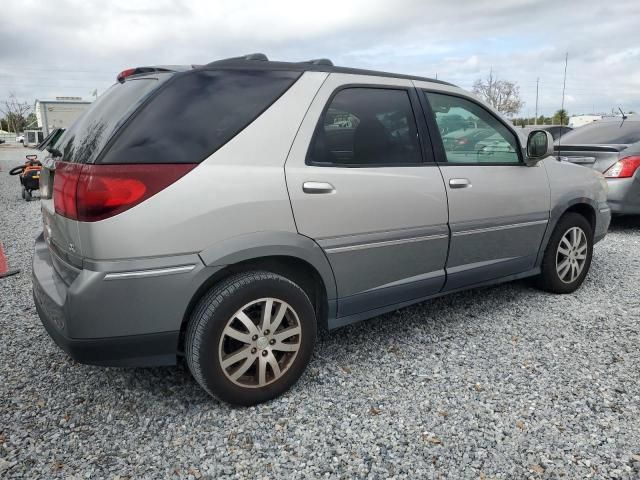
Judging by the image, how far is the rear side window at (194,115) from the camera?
2.23m

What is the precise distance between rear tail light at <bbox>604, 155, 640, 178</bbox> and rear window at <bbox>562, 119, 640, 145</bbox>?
1.35ft

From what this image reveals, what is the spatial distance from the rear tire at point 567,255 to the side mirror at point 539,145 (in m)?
0.73

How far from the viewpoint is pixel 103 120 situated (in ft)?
8.04

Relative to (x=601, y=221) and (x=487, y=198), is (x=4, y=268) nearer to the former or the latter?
(x=487, y=198)

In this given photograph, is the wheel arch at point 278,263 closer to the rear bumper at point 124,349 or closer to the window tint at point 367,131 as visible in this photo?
the rear bumper at point 124,349

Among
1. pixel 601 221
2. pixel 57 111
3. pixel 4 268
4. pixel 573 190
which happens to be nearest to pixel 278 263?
pixel 573 190

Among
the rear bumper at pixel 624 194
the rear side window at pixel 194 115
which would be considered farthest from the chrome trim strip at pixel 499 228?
the rear bumper at pixel 624 194

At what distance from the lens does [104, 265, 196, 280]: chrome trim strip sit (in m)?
2.16

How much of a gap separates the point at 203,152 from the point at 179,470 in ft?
4.61

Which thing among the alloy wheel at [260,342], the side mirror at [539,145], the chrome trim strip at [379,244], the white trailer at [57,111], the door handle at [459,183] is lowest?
the alloy wheel at [260,342]

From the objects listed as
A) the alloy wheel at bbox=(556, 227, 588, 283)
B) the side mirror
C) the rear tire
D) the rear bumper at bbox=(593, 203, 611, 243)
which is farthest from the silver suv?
the rear bumper at bbox=(593, 203, 611, 243)

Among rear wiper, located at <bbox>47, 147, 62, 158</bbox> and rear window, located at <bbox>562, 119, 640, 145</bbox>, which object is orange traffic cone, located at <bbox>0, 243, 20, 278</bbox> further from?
rear window, located at <bbox>562, 119, 640, 145</bbox>

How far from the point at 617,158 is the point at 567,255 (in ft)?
10.8

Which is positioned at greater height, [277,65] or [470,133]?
[277,65]
